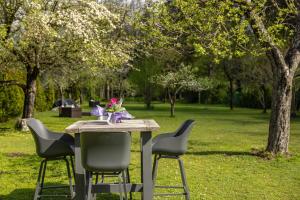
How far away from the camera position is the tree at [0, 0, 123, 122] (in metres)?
13.9

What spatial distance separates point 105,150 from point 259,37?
6.13 m

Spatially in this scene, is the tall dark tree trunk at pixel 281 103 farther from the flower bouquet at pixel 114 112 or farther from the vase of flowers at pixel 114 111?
the vase of flowers at pixel 114 111

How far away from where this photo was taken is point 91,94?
48.8 m

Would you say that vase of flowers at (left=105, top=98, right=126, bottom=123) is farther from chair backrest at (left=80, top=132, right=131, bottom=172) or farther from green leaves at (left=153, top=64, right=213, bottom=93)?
green leaves at (left=153, top=64, right=213, bottom=93)

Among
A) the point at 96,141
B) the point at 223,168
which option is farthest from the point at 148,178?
the point at 223,168

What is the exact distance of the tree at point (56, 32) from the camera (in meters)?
13.9

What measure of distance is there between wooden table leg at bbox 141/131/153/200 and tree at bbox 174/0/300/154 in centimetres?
449

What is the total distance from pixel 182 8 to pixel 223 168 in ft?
11.6

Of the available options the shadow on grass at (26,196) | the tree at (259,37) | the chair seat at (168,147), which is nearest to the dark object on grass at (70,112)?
the tree at (259,37)

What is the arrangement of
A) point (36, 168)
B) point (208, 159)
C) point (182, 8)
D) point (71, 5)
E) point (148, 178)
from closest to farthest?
point (148, 178) < point (36, 168) < point (182, 8) < point (208, 159) < point (71, 5)

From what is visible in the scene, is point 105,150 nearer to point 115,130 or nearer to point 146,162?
point 115,130

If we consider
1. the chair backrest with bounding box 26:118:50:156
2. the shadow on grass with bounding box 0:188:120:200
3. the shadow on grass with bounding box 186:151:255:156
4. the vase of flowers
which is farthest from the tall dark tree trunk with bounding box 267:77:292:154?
the chair backrest with bounding box 26:118:50:156

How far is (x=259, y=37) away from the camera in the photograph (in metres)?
9.91

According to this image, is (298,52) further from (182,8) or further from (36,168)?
(36,168)
